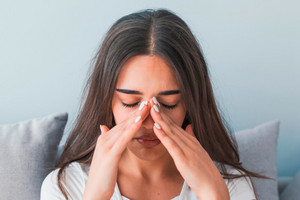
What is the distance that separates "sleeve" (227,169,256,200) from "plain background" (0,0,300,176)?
0.46 m

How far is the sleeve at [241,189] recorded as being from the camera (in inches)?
56.2

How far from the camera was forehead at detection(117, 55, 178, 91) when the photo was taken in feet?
3.97

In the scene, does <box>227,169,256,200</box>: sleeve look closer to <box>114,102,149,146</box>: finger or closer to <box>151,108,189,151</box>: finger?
<box>151,108,189,151</box>: finger

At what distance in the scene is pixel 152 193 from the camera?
1.44 metres

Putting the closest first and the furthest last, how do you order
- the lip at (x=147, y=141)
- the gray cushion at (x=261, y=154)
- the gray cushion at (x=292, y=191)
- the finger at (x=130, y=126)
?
the finger at (x=130, y=126) → the lip at (x=147, y=141) → the gray cushion at (x=261, y=154) → the gray cushion at (x=292, y=191)

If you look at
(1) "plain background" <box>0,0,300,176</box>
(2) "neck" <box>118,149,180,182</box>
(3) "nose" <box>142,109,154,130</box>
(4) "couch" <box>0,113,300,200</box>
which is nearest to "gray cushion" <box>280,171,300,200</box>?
(4) "couch" <box>0,113,300,200</box>

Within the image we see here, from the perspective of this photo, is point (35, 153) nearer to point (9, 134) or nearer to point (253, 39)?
point (9, 134)

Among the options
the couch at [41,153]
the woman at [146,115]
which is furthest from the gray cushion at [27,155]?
the woman at [146,115]

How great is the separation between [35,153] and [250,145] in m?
0.82

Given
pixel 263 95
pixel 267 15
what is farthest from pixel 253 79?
pixel 267 15

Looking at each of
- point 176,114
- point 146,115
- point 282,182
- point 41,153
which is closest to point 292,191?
point 282,182

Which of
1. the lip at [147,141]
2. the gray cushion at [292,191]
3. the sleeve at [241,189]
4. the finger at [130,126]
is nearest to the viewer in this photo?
the finger at [130,126]

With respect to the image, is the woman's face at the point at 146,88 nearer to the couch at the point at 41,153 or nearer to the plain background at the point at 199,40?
Answer: the couch at the point at 41,153

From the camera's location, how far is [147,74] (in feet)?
3.98
